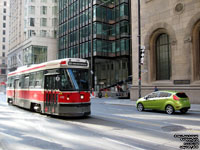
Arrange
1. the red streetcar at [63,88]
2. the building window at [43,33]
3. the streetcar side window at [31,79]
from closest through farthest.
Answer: the red streetcar at [63,88] < the streetcar side window at [31,79] < the building window at [43,33]

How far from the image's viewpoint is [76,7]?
54594mm

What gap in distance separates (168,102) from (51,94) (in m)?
8.01

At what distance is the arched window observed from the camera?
24984 mm

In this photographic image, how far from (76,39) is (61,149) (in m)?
49.8

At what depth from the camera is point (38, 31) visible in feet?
205

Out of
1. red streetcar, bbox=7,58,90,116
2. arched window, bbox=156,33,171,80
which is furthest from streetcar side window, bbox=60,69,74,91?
arched window, bbox=156,33,171,80

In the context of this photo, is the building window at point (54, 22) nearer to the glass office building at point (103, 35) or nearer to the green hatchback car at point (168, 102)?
the glass office building at point (103, 35)

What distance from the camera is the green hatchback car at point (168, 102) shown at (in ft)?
46.3

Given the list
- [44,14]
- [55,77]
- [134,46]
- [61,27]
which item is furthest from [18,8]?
[55,77]

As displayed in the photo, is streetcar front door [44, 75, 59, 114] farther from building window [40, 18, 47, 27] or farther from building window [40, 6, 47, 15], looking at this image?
building window [40, 6, 47, 15]

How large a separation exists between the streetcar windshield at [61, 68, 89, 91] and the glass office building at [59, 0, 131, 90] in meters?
34.6

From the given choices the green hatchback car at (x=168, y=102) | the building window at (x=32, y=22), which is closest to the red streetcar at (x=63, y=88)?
the green hatchback car at (x=168, y=102)

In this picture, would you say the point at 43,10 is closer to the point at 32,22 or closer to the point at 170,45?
the point at 32,22

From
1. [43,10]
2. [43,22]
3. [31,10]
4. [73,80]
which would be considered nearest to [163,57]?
[73,80]
